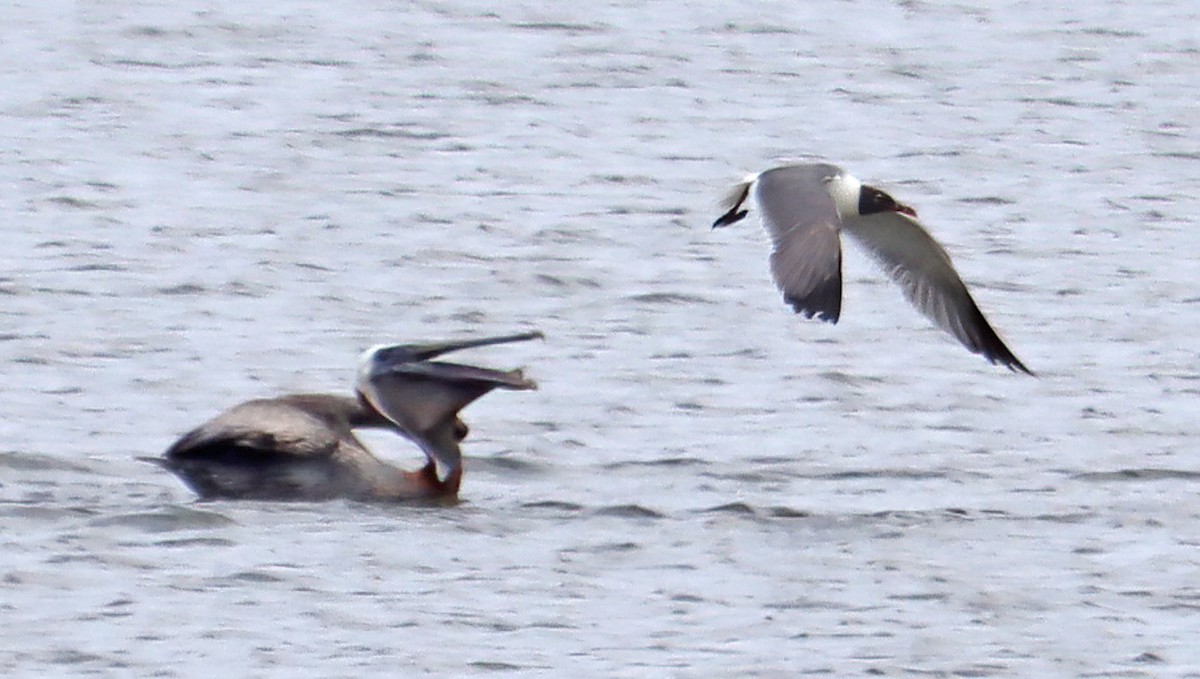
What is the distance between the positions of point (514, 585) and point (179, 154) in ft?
30.2

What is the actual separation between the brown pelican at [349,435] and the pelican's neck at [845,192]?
1.29m

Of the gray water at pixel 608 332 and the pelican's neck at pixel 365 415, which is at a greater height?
the pelican's neck at pixel 365 415

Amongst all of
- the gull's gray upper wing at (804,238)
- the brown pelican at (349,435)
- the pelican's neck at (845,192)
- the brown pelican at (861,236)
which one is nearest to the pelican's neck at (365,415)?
the brown pelican at (349,435)

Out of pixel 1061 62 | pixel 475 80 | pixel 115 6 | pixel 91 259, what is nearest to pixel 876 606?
pixel 91 259

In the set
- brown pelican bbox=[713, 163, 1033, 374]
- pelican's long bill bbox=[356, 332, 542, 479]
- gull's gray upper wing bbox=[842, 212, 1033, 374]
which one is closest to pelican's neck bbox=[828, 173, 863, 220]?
brown pelican bbox=[713, 163, 1033, 374]

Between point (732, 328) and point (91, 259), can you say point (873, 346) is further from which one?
point (91, 259)

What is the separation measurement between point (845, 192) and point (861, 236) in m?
0.33

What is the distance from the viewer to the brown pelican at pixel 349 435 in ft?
35.2

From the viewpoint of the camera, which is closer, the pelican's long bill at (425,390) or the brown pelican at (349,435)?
the brown pelican at (349,435)

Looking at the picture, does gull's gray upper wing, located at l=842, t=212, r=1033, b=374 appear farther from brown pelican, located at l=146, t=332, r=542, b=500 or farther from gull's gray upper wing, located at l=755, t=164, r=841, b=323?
brown pelican, located at l=146, t=332, r=542, b=500

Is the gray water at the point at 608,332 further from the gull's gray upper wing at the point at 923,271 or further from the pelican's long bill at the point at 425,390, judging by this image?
the gull's gray upper wing at the point at 923,271

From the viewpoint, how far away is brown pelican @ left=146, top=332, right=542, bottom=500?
10.7 m

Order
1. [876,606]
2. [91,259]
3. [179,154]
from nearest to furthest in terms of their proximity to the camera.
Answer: [876,606] < [91,259] < [179,154]

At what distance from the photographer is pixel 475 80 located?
824 inches
